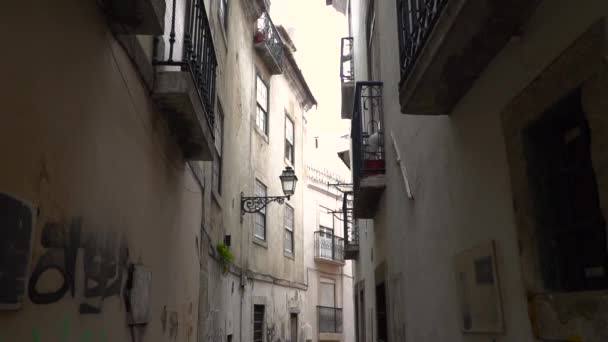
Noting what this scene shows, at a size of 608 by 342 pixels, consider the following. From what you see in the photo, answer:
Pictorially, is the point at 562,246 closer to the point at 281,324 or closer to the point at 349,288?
the point at 281,324

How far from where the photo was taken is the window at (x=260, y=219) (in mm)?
14438

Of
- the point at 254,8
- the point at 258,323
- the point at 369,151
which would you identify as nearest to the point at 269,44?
the point at 254,8

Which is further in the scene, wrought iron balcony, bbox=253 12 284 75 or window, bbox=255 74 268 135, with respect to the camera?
window, bbox=255 74 268 135

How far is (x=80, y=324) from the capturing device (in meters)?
3.12

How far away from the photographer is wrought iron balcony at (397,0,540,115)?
2.91 meters

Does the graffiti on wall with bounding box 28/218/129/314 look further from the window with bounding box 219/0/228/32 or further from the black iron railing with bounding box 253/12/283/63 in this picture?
the black iron railing with bounding box 253/12/283/63

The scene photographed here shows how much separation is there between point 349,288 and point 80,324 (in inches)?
954

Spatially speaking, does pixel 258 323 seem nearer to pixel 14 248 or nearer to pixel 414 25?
pixel 414 25

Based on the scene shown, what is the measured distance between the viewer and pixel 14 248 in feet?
7.36

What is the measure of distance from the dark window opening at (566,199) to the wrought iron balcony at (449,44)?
1.86ft

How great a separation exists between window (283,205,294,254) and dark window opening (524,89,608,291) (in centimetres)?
1497

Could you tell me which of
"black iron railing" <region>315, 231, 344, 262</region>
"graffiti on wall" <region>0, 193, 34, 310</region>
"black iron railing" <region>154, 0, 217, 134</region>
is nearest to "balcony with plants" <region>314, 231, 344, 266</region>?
"black iron railing" <region>315, 231, 344, 262</region>

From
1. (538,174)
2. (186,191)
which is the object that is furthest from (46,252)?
(186,191)

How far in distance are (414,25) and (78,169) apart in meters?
2.63
